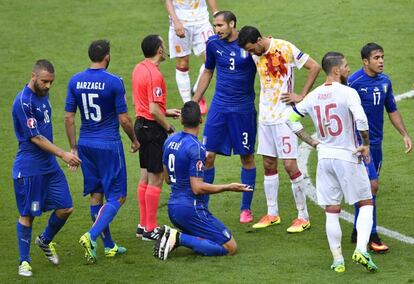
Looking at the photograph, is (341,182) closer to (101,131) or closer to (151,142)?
(151,142)

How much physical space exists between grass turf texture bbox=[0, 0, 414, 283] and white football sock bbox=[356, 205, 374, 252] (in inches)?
13.6

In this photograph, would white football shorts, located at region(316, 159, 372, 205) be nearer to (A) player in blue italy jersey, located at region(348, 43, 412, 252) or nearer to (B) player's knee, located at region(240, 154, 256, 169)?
(A) player in blue italy jersey, located at region(348, 43, 412, 252)

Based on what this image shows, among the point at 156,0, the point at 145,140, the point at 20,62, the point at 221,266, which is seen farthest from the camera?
the point at 156,0

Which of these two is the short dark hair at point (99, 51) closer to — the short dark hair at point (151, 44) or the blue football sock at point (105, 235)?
the short dark hair at point (151, 44)

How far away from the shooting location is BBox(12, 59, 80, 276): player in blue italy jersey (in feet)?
37.6

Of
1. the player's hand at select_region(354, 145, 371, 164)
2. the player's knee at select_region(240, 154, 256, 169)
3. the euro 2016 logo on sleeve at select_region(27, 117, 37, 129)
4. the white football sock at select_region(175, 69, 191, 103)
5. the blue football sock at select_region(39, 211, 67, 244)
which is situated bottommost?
the blue football sock at select_region(39, 211, 67, 244)

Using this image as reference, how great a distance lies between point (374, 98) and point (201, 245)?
2.58 metres

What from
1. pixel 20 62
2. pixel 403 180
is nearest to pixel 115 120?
pixel 403 180

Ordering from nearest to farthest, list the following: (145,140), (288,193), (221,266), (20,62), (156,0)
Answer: (221,266), (145,140), (288,193), (20,62), (156,0)

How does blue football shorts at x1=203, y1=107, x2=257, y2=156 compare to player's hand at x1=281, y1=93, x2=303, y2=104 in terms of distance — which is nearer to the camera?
player's hand at x1=281, y1=93, x2=303, y2=104

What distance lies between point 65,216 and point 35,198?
444mm

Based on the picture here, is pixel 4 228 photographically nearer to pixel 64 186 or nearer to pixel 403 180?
pixel 64 186

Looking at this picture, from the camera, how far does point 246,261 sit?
11.8 m

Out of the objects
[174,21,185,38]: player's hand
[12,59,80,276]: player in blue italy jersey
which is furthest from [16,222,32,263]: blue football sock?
[174,21,185,38]: player's hand
